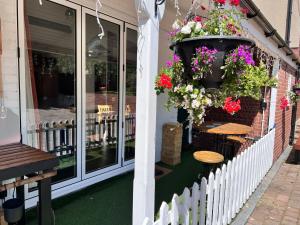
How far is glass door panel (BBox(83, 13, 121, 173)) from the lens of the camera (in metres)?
3.89

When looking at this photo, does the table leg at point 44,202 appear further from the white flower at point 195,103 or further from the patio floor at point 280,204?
the patio floor at point 280,204

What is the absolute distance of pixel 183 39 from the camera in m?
1.84

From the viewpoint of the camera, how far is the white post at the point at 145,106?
1894 millimetres

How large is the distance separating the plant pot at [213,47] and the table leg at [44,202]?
59.8 inches

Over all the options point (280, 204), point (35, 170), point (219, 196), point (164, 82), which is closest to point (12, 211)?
point (35, 170)

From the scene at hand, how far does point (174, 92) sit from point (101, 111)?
2.58m

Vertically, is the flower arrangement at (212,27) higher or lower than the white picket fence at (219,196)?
higher

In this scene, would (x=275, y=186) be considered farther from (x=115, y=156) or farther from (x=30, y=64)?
(x=30, y=64)

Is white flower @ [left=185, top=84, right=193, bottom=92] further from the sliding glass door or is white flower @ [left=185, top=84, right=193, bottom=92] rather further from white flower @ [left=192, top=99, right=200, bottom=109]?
the sliding glass door

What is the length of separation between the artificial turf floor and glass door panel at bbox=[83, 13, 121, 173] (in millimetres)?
382

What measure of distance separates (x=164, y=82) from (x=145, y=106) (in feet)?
0.89

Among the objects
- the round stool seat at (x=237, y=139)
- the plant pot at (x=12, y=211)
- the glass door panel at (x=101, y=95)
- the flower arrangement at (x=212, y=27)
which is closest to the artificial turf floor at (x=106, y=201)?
the glass door panel at (x=101, y=95)

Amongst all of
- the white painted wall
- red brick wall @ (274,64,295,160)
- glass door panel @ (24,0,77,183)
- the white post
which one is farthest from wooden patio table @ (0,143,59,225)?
red brick wall @ (274,64,295,160)

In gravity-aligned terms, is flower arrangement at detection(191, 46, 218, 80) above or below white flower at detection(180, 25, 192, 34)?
below
